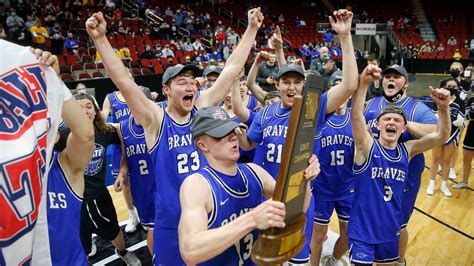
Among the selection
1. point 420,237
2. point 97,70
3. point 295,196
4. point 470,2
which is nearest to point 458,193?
point 420,237

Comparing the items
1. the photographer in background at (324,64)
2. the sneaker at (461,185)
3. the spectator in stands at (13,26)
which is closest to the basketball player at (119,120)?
the photographer in background at (324,64)

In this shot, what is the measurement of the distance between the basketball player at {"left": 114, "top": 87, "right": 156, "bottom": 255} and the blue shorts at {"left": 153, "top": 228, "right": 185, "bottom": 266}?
1.17m

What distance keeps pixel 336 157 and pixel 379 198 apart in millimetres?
731

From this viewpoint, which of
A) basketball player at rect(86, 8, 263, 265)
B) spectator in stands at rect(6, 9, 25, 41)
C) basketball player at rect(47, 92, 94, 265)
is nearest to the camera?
basketball player at rect(47, 92, 94, 265)

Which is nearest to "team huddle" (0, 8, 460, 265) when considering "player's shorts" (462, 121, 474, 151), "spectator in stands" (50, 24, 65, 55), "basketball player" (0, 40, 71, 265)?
"basketball player" (0, 40, 71, 265)

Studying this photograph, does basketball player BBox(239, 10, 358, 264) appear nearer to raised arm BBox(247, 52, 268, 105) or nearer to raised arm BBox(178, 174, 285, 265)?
raised arm BBox(247, 52, 268, 105)

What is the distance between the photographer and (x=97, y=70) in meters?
12.1

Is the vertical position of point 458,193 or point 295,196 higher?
A: point 295,196

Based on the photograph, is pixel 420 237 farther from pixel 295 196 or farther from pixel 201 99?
pixel 295 196

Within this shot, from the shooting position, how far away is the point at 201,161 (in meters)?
2.92

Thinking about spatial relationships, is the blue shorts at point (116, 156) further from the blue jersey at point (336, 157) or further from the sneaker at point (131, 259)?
the blue jersey at point (336, 157)

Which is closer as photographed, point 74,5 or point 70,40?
point 70,40

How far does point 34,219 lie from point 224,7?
24.9 m

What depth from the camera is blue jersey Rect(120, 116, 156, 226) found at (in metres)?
3.99
